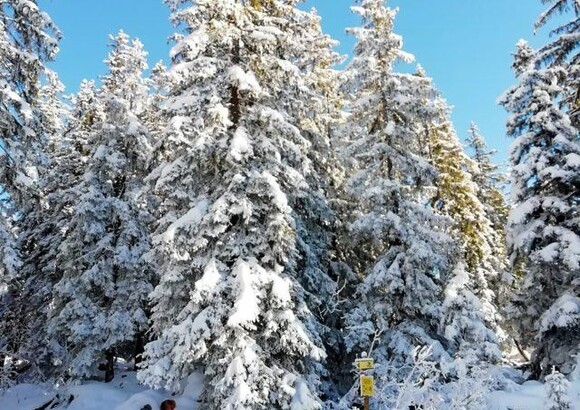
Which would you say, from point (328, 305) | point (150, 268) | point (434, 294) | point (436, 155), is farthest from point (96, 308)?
point (436, 155)

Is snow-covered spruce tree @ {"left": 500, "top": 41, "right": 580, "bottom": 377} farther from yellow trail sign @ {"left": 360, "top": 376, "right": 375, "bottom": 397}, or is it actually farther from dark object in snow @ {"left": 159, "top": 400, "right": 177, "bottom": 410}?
dark object in snow @ {"left": 159, "top": 400, "right": 177, "bottom": 410}

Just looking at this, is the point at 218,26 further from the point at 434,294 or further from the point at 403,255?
the point at 434,294

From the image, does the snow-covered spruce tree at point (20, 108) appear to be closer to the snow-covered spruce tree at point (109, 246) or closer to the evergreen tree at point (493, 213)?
the snow-covered spruce tree at point (109, 246)

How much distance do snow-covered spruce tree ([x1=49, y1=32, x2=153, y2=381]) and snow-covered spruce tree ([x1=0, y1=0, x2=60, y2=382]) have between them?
6704 mm

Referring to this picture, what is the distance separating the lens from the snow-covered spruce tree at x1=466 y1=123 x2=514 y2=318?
2586 centimetres

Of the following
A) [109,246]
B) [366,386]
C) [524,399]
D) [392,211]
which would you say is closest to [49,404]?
[109,246]

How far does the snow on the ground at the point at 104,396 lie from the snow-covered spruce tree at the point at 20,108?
645 centimetres

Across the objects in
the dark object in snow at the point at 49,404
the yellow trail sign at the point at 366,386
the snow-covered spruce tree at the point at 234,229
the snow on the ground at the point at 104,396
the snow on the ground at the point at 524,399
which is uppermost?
the snow-covered spruce tree at the point at 234,229

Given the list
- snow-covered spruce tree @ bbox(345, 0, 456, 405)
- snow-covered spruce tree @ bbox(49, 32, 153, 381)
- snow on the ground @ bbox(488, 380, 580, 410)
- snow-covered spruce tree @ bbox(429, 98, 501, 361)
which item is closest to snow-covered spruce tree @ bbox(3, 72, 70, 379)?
snow-covered spruce tree @ bbox(49, 32, 153, 381)

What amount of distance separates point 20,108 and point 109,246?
9.51 meters

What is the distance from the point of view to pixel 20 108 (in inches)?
457

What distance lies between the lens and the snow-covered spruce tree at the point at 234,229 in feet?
38.9

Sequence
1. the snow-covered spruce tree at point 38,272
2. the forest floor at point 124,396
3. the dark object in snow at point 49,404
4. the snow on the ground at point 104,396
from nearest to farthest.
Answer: the forest floor at point 124,396 < the snow on the ground at point 104,396 < the dark object in snow at point 49,404 < the snow-covered spruce tree at point 38,272

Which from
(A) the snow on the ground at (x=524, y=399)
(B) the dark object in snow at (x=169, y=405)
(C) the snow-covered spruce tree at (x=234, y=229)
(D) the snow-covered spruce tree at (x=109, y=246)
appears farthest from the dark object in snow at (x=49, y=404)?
(A) the snow on the ground at (x=524, y=399)
